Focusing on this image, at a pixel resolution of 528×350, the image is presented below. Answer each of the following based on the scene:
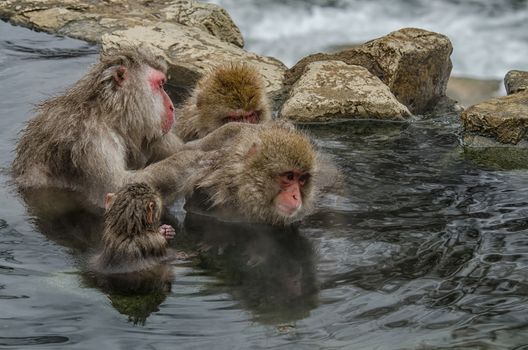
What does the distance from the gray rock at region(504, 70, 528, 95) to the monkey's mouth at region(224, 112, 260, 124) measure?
2.84 m

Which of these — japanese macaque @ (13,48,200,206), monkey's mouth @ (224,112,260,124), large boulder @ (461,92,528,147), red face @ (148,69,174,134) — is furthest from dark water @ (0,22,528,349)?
monkey's mouth @ (224,112,260,124)

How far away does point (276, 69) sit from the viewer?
9461mm

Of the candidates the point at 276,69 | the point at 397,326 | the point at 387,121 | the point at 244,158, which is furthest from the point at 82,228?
the point at 276,69

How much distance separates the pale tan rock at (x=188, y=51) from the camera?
8914 millimetres

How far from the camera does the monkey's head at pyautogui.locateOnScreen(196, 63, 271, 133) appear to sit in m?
6.74

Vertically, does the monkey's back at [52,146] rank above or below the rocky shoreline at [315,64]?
below

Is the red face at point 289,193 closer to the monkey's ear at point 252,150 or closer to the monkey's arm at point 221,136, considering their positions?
the monkey's ear at point 252,150

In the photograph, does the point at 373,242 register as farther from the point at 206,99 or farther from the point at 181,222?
the point at 206,99

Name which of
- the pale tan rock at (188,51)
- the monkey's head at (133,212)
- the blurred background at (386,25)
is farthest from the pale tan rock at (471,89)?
the monkey's head at (133,212)

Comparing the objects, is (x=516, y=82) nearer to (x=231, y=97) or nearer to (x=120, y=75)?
(x=231, y=97)

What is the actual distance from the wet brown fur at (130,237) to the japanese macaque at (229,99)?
5.32 feet

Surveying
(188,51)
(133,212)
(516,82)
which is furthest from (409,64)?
(133,212)

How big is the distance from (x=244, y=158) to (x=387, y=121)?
2.60m

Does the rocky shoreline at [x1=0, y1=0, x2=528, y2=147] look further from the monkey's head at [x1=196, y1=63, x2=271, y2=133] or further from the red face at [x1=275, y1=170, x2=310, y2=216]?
the red face at [x1=275, y1=170, x2=310, y2=216]
